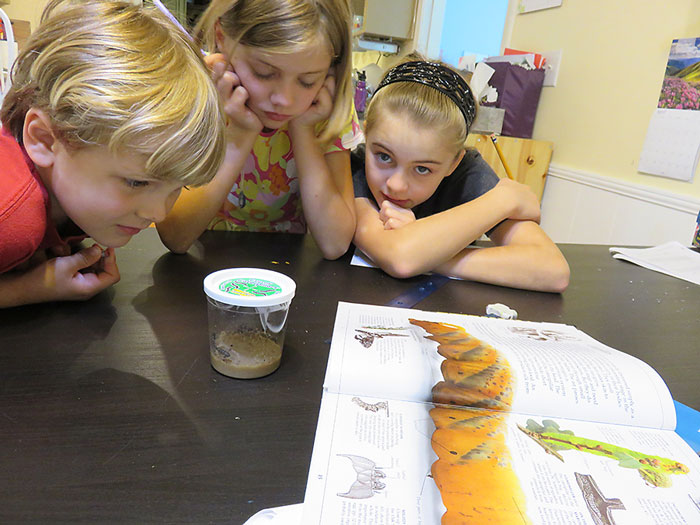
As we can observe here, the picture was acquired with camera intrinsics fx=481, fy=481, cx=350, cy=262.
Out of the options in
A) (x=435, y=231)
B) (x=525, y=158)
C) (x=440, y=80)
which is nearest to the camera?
(x=435, y=231)

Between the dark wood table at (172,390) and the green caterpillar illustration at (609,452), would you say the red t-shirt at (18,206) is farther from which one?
the green caterpillar illustration at (609,452)

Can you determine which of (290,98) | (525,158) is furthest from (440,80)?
(525,158)

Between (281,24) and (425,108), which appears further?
(425,108)

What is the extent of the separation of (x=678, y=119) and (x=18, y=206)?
67.1 inches

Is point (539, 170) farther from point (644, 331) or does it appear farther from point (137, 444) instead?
point (137, 444)

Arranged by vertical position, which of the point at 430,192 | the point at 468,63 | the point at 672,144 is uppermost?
the point at 468,63

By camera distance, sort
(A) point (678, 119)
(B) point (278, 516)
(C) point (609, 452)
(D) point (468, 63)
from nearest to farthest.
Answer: (B) point (278, 516) < (C) point (609, 452) < (A) point (678, 119) < (D) point (468, 63)

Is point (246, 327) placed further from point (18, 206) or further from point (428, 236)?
point (428, 236)

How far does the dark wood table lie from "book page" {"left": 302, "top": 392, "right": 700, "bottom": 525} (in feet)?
0.09

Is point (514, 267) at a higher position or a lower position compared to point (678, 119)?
lower

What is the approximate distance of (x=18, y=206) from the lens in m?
0.52

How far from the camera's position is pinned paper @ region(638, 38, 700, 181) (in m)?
1.42

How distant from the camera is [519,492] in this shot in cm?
34

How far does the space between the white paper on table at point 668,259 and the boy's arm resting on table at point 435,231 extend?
293 millimetres
